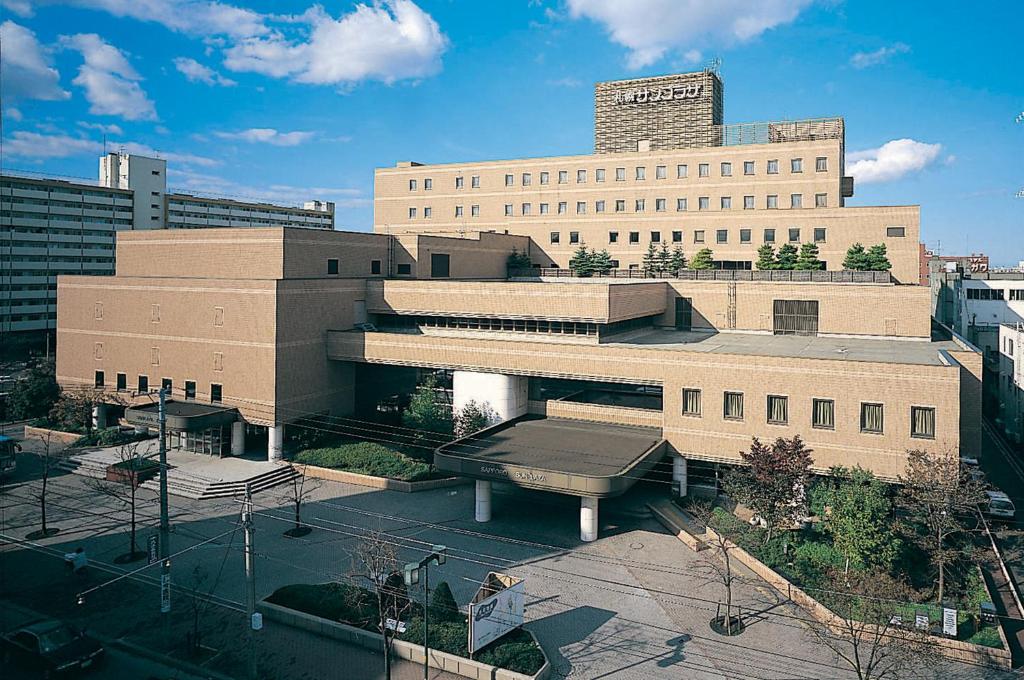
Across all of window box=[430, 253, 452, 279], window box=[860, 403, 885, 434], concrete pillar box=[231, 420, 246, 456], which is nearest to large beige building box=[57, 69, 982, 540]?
window box=[860, 403, 885, 434]

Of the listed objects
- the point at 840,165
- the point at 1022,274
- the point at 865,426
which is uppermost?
the point at 840,165

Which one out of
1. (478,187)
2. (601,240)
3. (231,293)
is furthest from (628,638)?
(478,187)

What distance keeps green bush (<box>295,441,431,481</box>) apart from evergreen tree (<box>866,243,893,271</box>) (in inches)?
1432

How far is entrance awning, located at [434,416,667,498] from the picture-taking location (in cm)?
3034

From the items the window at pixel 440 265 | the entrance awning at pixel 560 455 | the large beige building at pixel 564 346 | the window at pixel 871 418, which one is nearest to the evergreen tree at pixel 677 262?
the large beige building at pixel 564 346

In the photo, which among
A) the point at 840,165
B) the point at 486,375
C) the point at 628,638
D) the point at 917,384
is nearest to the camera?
the point at 628,638

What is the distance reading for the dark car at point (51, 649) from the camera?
2081 cm

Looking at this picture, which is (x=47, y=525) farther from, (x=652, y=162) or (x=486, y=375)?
(x=652, y=162)

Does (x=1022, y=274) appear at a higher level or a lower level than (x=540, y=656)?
higher

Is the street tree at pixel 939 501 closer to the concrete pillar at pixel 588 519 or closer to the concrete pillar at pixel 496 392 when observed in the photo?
the concrete pillar at pixel 588 519

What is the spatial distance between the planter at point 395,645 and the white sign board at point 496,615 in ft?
2.17

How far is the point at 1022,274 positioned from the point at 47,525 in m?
90.5

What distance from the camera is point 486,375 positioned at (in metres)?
42.0

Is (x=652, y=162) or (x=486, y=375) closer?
(x=486, y=375)
